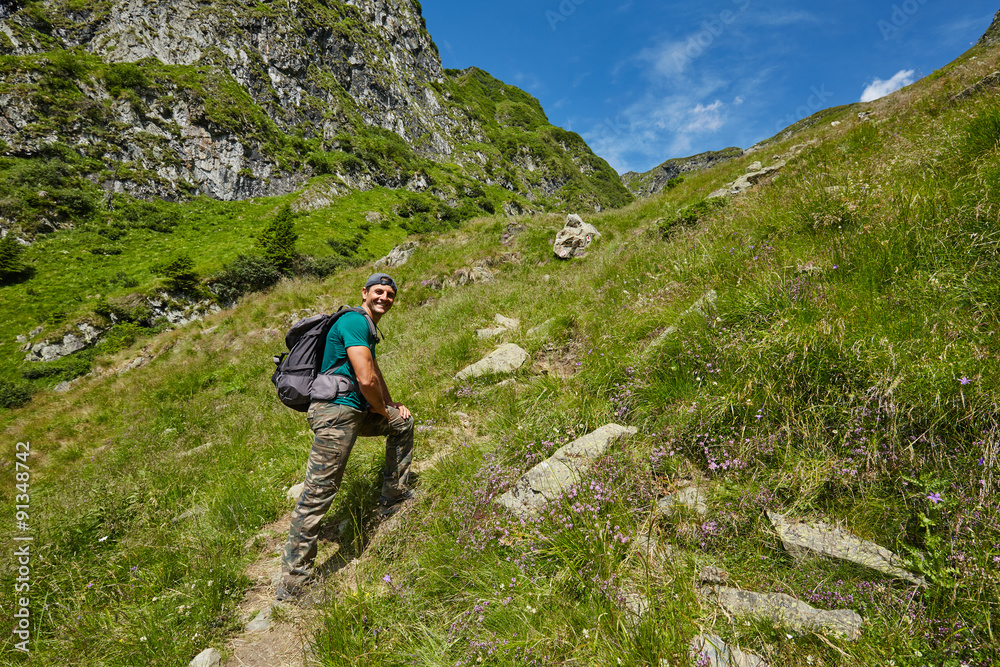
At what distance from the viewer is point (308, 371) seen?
12.3 feet

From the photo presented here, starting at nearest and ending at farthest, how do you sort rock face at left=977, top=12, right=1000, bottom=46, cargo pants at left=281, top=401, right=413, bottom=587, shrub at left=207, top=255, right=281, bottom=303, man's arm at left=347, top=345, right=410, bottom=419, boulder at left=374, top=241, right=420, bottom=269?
1. cargo pants at left=281, top=401, right=413, bottom=587
2. man's arm at left=347, top=345, right=410, bottom=419
3. boulder at left=374, top=241, right=420, bottom=269
4. shrub at left=207, top=255, right=281, bottom=303
5. rock face at left=977, top=12, right=1000, bottom=46

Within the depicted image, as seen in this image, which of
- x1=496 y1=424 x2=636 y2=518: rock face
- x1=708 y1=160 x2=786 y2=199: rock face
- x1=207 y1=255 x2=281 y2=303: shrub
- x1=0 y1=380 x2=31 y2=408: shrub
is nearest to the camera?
x1=496 y1=424 x2=636 y2=518: rock face

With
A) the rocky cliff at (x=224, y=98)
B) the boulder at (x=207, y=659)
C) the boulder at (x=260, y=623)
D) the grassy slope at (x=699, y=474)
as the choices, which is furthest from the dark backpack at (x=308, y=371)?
the rocky cliff at (x=224, y=98)

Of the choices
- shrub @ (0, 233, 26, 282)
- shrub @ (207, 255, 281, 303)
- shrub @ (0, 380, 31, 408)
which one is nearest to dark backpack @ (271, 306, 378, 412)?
shrub @ (0, 380, 31, 408)

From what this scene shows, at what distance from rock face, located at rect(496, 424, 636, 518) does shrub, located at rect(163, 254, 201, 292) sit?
1360 inches

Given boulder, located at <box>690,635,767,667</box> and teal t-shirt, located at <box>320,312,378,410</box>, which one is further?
teal t-shirt, located at <box>320,312,378,410</box>

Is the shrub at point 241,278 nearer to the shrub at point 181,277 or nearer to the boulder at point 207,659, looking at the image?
the shrub at point 181,277

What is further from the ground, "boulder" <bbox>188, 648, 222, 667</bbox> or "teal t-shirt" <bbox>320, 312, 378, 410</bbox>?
"teal t-shirt" <bbox>320, 312, 378, 410</bbox>

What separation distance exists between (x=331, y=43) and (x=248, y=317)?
86.3 m

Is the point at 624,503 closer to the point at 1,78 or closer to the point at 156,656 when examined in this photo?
the point at 156,656

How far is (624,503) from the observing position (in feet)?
9.05

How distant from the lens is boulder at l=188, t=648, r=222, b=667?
283cm

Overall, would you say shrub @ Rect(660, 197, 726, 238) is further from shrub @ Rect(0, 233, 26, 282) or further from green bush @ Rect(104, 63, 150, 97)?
green bush @ Rect(104, 63, 150, 97)

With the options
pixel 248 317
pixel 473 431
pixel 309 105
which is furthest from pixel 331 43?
pixel 473 431
